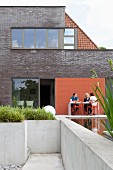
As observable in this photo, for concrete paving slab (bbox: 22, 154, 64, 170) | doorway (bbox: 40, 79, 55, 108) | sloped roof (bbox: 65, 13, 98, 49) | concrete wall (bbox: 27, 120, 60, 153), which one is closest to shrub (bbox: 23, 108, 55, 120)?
concrete wall (bbox: 27, 120, 60, 153)

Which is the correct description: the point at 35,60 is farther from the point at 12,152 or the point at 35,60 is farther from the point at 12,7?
the point at 12,152

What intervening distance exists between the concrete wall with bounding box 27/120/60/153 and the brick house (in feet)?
31.0

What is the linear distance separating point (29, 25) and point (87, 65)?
3.71 m

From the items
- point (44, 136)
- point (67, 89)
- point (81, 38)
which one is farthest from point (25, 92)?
point (44, 136)

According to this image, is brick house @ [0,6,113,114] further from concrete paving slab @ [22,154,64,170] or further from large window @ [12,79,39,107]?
concrete paving slab @ [22,154,64,170]

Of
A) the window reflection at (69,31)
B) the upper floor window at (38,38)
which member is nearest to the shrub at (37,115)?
the upper floor window at (38,38)

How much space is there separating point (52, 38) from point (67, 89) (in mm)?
2753

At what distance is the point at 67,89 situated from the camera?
59.5ft

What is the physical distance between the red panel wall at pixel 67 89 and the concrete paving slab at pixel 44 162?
9.95 m

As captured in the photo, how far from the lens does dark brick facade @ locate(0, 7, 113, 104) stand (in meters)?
18.3

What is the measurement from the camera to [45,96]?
18766 millimetres

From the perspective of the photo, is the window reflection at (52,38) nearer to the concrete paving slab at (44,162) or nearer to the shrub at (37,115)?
the shrub at (37,115)

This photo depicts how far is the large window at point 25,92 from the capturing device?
720 inches

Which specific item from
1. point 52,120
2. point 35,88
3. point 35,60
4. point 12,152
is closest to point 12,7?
point 35,60
